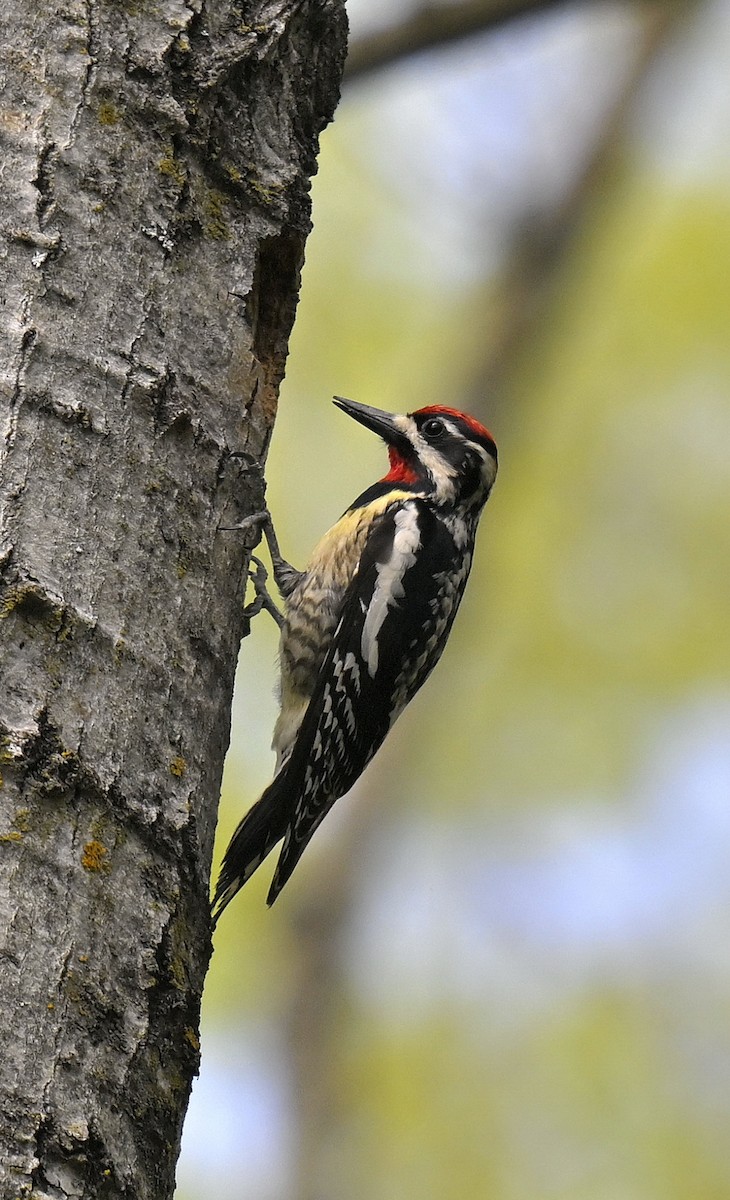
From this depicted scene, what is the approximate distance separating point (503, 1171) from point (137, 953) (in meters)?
6.41

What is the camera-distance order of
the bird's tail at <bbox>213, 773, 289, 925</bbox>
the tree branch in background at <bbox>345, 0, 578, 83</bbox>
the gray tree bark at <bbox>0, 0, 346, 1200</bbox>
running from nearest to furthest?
the gray tree bark at <bbox>0, 0, 346, 1200</bbox> → the bird's tail at <bbox>213, 773, 289, 925</bbox> → the tree branch in background at <bbox>345, 0, 578, 83</bbox>

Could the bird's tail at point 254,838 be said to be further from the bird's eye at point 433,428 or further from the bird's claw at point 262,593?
the bird's eye at point 433,428

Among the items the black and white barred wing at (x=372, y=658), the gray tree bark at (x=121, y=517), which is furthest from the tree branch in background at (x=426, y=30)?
the gray tree bark at (x=121, y=517)

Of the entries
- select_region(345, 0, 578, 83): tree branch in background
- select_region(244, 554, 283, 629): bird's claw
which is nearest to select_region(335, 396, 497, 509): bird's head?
select_region(244, 554, 283, 629): bird's claw

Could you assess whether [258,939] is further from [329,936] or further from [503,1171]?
[503,1171]

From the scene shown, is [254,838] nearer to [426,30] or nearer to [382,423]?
[382,423]

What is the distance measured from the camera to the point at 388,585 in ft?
15.5

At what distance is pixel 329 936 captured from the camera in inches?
274

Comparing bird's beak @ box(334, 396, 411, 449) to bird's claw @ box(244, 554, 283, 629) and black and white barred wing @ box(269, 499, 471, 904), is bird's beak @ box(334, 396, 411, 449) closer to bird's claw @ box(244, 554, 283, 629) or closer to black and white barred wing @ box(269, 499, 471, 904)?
black and white barred wing @ box(269, 499, 471, 904)

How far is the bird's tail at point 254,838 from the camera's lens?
4.11 metres

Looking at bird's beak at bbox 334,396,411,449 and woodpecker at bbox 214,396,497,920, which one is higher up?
bird's beak at bbox 334,396,411,449

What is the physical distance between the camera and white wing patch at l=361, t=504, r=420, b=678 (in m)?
4.65

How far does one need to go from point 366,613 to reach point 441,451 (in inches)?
34.3

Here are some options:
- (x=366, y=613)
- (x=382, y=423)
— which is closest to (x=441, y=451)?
(x=382, y=423)
